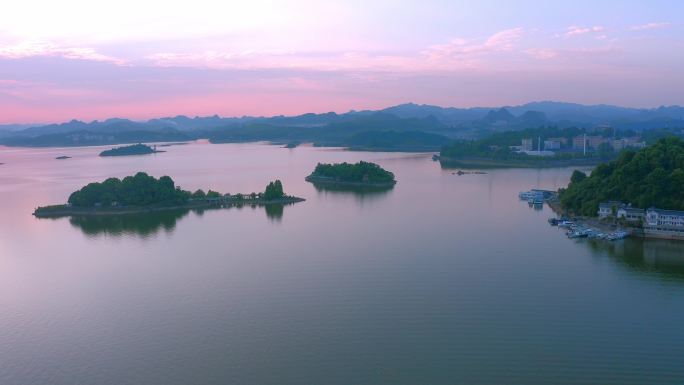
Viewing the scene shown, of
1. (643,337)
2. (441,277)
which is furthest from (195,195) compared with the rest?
(643,337)

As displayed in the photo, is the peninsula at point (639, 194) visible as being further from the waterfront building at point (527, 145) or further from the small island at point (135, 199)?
the waterfront building at point (527, 145)

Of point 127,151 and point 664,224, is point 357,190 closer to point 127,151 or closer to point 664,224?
point 664,224

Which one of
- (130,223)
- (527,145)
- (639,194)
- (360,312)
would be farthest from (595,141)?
(360,312)

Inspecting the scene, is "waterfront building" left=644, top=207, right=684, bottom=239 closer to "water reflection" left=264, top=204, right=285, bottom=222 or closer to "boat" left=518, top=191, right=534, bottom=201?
"boat" left=518, top=191, right=534, bottom=201

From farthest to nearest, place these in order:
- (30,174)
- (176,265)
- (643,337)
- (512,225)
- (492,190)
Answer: (30,174) → (492,190) → (512,225) → (176,265) → (643,337)

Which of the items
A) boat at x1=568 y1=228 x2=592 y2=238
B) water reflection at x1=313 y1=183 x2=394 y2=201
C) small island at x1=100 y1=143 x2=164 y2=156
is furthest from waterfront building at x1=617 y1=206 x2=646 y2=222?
small island at x1=100 y1=143 x2=164 y2=156

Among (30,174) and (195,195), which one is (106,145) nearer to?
(30,174)
